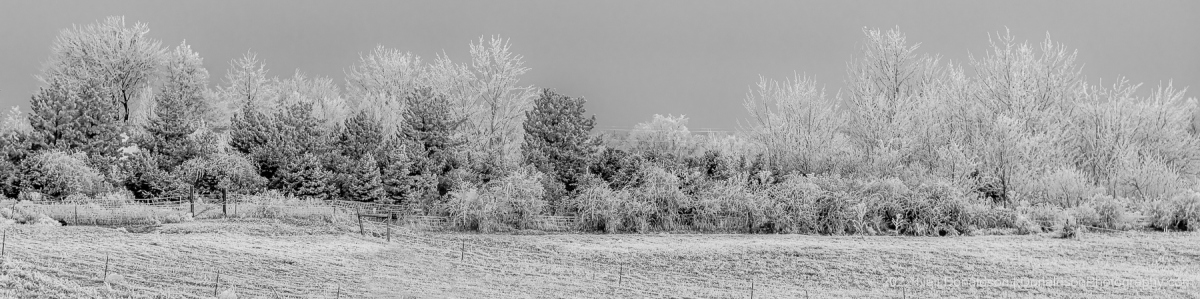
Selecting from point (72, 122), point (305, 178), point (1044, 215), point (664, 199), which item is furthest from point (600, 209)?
point (72, 122)

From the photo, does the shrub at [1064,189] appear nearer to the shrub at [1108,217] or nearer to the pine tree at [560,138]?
the shrub at [1108,217]

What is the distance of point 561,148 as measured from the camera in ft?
109

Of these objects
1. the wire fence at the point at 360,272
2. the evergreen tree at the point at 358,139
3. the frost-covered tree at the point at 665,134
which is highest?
the frost-covered tree at the point at 665,134


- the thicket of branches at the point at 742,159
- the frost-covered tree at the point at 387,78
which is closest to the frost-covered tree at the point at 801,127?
the thicket of branches at the point at 742,159

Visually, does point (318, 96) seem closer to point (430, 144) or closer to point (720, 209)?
point (430, 144)

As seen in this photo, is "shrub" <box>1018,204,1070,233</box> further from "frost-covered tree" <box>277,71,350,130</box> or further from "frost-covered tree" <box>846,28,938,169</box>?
"frost-covered tree" <box>277,71,350,130</box>

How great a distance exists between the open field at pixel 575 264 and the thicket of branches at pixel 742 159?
1930mm

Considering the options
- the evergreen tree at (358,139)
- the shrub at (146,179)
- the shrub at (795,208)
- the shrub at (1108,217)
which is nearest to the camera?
the shrub at (1108,217)

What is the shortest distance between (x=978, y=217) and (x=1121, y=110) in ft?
35.9

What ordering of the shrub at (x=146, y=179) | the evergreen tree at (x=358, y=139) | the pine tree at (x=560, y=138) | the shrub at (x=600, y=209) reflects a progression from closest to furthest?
the shrub at (x=600, y=209), the shrub at (x=146, y=179), the pine tree at (x=560, y=138), the evergreen tree at (x=358, y=139)

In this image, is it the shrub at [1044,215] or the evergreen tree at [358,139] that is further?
the evergreen tree at [358,139]

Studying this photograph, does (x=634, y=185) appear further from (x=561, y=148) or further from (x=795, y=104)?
(x=795, y=104)

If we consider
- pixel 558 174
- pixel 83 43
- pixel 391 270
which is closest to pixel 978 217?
pixel 558 174

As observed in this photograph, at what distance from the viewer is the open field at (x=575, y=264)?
56.6 ft
